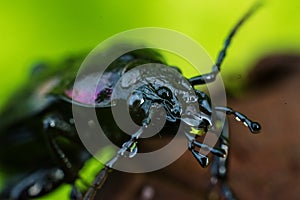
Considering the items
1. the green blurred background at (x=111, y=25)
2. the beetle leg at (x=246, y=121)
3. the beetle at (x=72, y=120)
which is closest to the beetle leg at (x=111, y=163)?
the beetle at (x=72, y=120)

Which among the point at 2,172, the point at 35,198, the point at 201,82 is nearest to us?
the point at 201,82

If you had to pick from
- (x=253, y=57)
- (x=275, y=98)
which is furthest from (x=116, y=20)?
(x=275, y=98)

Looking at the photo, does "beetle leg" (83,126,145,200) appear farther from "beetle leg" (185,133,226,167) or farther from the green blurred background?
the green blurred background

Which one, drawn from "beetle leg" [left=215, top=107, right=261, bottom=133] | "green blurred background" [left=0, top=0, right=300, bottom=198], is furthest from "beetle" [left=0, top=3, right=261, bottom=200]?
"green blurred background" [left=0, top=0, right=300, bottom=198]

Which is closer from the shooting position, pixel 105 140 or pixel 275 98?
pixel 105 140

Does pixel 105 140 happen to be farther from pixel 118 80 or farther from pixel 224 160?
pixel 224 160

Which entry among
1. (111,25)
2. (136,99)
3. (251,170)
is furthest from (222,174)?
(111,25)
